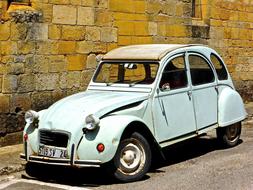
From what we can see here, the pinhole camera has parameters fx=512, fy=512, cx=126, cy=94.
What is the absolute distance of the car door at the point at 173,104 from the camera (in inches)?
276

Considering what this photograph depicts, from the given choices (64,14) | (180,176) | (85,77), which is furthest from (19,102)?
(180,176)

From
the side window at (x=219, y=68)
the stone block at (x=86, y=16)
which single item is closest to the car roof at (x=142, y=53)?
the side window at (x=219, y=68)

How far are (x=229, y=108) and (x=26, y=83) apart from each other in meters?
3.44

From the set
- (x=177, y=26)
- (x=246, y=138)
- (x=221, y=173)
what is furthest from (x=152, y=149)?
(x=177, y=26)

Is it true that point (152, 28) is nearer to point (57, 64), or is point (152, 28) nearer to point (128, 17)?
point (128, 17)

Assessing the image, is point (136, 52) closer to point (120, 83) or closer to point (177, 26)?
point (120, 83)

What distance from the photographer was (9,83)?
8516mm

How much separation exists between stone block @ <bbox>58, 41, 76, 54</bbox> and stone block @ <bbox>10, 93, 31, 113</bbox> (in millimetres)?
1154

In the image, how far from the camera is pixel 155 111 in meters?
6.93

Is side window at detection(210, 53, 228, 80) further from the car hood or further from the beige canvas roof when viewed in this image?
the car hood

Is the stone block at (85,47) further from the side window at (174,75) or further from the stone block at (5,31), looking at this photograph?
the side window at (174,75)

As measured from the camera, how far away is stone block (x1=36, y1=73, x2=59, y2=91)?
9.04m

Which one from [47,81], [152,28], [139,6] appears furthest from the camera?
[152,28]

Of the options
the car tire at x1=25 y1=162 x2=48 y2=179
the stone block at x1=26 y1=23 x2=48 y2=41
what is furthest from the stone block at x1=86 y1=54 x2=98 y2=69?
the car tire at x1=25 y1=162 x2=48 y2=179
